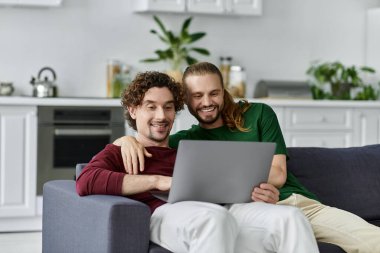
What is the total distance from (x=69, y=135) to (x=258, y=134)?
112 inches

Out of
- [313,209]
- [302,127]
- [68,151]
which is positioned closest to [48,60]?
[68,151]

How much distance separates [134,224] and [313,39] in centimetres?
486

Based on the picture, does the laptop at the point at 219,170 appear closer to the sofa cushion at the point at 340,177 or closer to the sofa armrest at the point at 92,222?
the sofa armrest at the point at 92,222

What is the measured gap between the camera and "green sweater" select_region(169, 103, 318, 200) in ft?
12.2

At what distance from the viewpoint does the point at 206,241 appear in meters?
2.95

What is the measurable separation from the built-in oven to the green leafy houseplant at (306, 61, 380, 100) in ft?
6.18

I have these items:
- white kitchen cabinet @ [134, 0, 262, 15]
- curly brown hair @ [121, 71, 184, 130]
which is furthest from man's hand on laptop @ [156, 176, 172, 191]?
white kitchen cabinet @ [134, 0, 262, 15]

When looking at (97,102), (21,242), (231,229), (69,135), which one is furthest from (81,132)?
(231,229)

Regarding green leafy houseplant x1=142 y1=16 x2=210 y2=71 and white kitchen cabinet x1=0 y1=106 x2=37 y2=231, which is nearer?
white kitchen cabinet x1=0 y1=106 x2=37 y2=231

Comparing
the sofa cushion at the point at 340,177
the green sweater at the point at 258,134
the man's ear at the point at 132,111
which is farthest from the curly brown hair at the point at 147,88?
the sofa cushion at the point at 340,177

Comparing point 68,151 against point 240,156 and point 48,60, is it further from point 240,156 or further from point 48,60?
point 240,156

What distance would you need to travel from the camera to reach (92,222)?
3.27 m

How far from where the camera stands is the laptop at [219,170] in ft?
10.4

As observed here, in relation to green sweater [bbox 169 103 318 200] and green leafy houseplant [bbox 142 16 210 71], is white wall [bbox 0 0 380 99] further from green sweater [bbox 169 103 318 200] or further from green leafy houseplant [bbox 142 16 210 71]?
green sweater [bbox 169 103 318 200]
